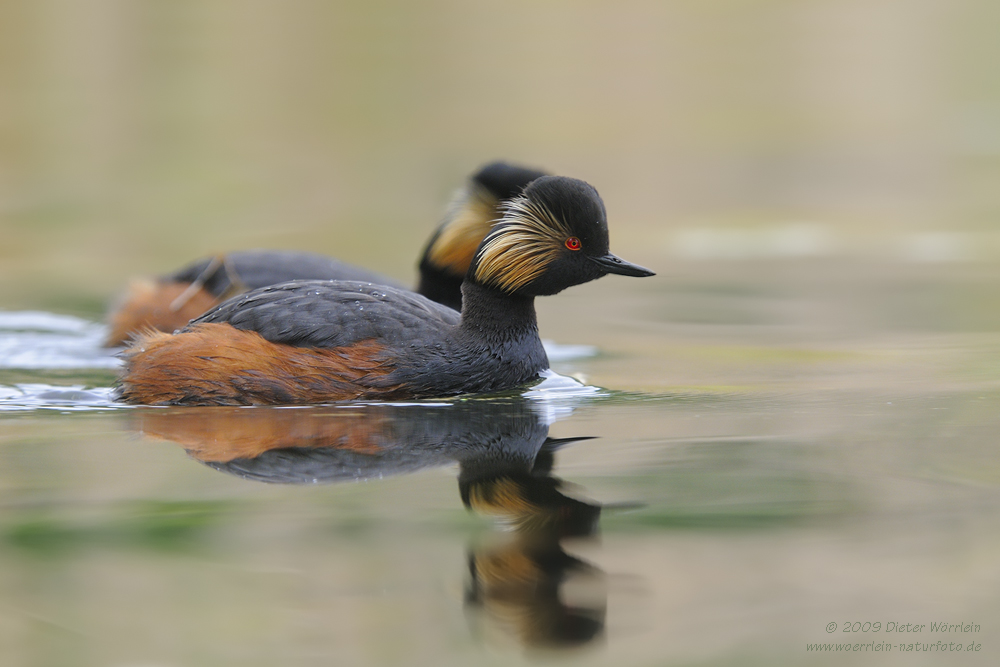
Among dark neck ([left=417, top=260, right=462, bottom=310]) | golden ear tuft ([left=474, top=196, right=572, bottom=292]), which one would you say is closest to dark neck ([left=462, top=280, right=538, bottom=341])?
golden ear tuft ([left=474, top=196, right=572, bottom=292])

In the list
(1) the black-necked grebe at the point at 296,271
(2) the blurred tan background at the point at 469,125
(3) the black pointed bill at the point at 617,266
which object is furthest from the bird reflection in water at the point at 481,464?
(2) the blurred tan background at the point at 469,125

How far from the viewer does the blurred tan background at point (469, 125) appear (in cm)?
→ 1410

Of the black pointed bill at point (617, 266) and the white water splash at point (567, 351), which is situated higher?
the black pointed bill at point (617, 266)

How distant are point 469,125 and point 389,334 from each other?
1396 centimetres

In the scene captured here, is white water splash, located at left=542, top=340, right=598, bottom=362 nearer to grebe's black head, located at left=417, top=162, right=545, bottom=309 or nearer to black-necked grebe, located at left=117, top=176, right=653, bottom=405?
black-necked grebe, located at left=117, top=176, right=653, bottom=405

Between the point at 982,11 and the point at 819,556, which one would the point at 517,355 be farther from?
the point at 982,11

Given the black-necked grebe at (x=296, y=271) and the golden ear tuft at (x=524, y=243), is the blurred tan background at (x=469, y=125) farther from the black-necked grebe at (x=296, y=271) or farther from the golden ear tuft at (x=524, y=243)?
the golden ear tuft at (x=524, y=243)

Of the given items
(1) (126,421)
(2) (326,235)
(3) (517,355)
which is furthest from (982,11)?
(1) (126,421)

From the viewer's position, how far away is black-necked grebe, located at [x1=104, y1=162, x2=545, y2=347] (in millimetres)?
8891

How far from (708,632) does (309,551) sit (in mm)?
1476

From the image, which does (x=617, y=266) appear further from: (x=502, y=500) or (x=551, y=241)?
(x=502, y=500)

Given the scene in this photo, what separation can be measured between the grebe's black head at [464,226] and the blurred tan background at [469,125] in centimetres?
249

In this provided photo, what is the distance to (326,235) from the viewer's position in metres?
14.2

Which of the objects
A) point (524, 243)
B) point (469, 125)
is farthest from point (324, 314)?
point (469, 125)
